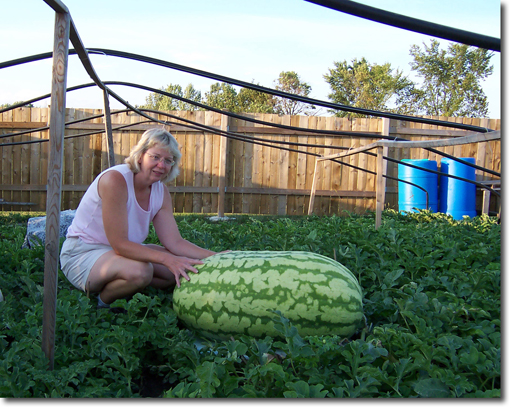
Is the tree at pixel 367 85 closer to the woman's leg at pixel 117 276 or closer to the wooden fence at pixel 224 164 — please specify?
the wooden fence at pixel 224 164

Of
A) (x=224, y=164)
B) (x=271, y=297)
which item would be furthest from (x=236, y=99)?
(x=271, y=297)

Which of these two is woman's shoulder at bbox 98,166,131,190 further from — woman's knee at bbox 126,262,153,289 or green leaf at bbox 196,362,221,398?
green leaf at bbox 196,362,221,398

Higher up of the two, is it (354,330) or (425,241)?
(425,241)

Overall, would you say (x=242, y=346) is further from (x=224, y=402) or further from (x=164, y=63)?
(x=164, y=63)

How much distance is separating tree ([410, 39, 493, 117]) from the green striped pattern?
23662mm

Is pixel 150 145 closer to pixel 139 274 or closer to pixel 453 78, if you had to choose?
pixel 139 274

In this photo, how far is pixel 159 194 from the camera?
2980 mm

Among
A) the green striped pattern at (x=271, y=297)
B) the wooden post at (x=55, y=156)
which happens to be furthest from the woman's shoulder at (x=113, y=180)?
the wooden post at (x=55, y=156)

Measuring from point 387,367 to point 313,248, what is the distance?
1665mm

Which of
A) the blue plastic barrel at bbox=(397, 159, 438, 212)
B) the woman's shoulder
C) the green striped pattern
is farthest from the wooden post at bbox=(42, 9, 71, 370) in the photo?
the blue plastic barrel at bbox=(397, 159, 438, 212)

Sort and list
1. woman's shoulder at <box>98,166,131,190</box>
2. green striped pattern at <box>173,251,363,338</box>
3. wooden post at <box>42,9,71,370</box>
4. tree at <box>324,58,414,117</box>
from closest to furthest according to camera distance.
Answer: wooden post at <box>42,9,71,370</box>
green striped pattern at <box>173,251,363,338</box>
woman's shoulder at <box>98,166,131,190</box>
tree at <box>324,58,414,117</box>

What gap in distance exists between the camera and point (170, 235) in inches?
116

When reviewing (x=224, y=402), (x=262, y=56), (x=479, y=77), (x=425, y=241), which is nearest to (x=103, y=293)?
(x=224, y=402)

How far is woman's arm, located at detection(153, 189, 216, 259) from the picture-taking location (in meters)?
2.80
